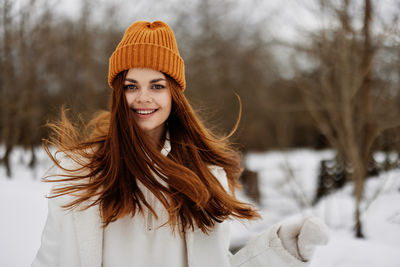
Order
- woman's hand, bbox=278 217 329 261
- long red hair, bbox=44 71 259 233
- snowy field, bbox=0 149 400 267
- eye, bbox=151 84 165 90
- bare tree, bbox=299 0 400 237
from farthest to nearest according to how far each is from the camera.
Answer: bare tree, bbox=299 0 400 237 → snowy field, bbox=0 149 400 267 → eye, bbox=151 84 165 90 → long red hair, bbox=44 71 259 233 → woman's hand, bbox=278 217 329 261

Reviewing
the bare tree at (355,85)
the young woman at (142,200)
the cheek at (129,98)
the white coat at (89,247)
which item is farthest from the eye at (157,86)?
the bare tree at (355,85)

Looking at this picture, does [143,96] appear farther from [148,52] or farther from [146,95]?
[148,52]

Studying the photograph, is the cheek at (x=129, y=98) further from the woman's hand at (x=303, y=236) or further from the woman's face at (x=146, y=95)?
the woman's hand at (x=303, y=236)

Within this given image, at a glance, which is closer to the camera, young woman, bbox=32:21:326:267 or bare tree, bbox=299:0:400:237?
young woman, bbox=32:21:326:267

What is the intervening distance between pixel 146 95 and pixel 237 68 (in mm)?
11557

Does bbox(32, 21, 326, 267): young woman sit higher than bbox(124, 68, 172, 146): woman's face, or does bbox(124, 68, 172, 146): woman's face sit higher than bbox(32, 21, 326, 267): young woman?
bbox(124, 68, 172, 146): woman's face

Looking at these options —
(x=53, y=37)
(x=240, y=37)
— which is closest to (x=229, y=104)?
(x=240, y=37)

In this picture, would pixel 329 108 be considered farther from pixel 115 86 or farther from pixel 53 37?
pixel 53 37

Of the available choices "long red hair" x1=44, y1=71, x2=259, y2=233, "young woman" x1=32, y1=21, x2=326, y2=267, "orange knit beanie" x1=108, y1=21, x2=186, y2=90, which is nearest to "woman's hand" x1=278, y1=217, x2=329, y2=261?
"young woman" x1=32, y1=21, x2=326, y2=267

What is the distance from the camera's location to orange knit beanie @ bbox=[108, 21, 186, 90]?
1495 mm

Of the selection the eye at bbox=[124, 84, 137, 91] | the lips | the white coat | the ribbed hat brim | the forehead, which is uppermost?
the ribbed hat brim

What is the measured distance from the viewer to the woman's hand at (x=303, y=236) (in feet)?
4.31

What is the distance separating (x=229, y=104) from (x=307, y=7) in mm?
8173

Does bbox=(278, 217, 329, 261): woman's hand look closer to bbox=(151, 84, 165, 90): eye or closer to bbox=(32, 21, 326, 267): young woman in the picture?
bbox=(32, 21, 326, 267): young woman
